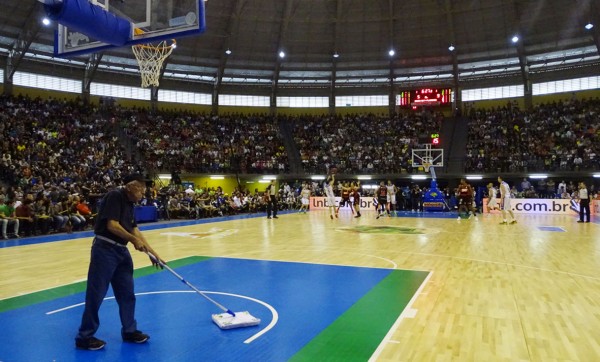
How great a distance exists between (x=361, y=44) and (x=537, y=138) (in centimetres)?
1462

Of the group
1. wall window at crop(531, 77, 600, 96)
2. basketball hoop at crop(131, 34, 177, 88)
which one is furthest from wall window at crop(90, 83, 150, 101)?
wall window at crop(531, 77, 600, 96)

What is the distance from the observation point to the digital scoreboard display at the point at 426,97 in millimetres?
32094

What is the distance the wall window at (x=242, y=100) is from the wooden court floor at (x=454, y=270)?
23447mm

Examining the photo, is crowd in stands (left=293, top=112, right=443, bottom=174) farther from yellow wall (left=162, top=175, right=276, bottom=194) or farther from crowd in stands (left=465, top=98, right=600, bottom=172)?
yellow wall (left=162, top=175, right=276, bottom=194)

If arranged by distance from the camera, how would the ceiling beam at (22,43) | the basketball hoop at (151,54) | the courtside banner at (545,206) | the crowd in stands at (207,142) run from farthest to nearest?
the crowd in stands at (207,142) → the ceiling beam at (22,43) → the courtside banner at (545,206) → the basketball hoop at (151,54)

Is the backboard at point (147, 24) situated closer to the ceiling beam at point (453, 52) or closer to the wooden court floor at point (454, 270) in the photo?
the wooden court floor at point (454, 270)

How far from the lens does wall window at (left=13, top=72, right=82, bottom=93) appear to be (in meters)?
30.0

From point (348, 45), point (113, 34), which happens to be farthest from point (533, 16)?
point (113, 34)

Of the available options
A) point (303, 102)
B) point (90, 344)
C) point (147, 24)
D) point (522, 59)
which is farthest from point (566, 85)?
point (90, 344)

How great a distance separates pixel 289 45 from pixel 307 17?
3.12 m

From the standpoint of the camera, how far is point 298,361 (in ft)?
13.0

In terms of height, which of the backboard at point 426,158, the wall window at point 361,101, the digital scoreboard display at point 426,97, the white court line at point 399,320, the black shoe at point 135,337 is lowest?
the white court line at point 399,320

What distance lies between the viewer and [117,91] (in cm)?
3447

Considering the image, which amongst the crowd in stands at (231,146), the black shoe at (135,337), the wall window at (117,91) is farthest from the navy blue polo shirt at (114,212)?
the wall window at (117,91)
